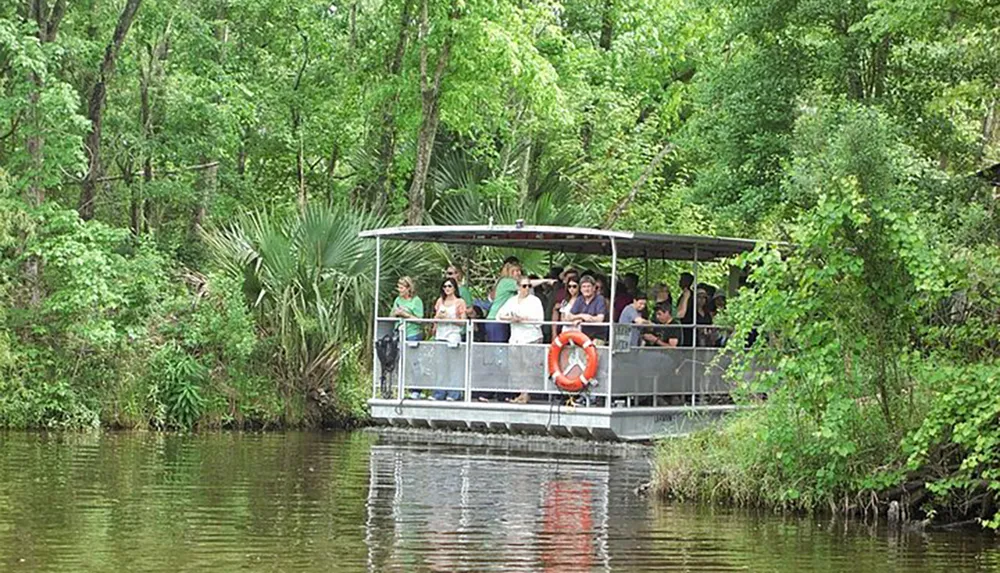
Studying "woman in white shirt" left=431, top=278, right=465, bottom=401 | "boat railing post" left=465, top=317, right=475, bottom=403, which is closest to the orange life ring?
"boat railing post" left=465, top=317, right=475, bottom=403

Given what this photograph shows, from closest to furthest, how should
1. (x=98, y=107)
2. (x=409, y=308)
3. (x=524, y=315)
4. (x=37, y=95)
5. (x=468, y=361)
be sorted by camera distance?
1. (x=524, y=315)
2. (x=468, y=361)
3. (x=409, y=308)
4. (x=37, y=95)
5. (x=98, y=107)

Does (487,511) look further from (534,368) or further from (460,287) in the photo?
(460,287)

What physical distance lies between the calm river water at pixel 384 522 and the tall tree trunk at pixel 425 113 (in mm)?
8098

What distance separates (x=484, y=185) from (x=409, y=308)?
7.70 meters

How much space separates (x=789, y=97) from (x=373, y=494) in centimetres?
1166

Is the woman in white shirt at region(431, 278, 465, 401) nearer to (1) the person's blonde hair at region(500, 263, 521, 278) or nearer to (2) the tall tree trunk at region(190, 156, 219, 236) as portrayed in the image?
(1) the person's blonde hair at region(500, 263, 521, 278)

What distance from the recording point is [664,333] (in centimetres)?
2427

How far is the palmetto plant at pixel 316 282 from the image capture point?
27.5 m

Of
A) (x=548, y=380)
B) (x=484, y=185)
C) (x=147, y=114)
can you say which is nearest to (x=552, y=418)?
(x=548, y=380)

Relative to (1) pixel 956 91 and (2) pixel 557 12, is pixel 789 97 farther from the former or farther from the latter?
(2) pixel 557 12

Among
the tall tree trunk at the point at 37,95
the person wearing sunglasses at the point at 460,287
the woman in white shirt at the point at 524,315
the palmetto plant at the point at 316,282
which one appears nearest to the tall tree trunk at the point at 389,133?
the palmetto plant at the point at 316,282

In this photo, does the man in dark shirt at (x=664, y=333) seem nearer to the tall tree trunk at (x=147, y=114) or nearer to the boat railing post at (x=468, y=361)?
the boat railing post at (x=468, y=361)

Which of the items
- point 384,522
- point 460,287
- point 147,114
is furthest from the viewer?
point 147,114

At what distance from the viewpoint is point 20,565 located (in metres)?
12.3
